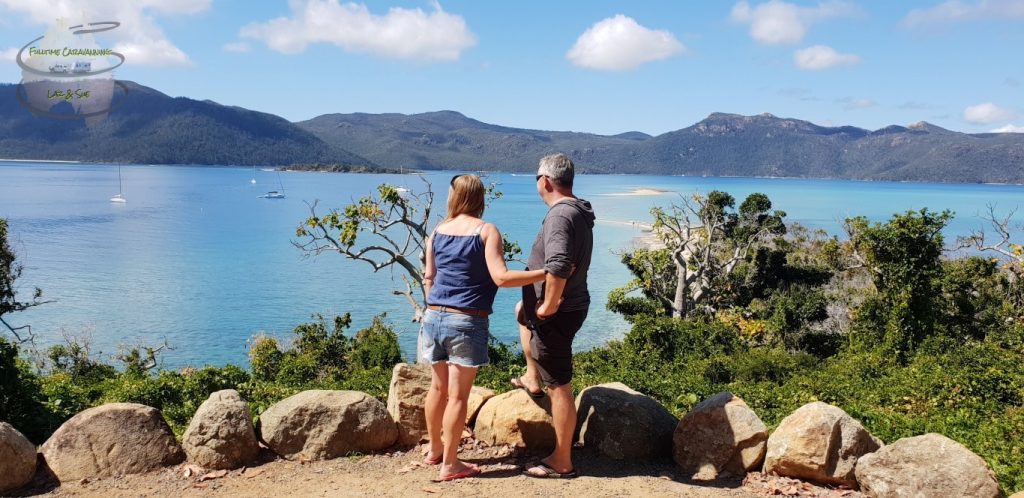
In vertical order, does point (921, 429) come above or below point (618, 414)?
below

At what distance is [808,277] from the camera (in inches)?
1120

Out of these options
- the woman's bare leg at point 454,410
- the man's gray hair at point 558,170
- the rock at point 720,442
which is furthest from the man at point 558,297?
the rock at point 720,442

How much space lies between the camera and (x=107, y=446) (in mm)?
5285

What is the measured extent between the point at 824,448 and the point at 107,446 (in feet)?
16.9

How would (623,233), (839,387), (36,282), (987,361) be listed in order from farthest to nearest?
(623,233) → (36,282) → (987,361) → (839,387)

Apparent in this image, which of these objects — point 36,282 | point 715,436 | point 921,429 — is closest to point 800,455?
point 715,436

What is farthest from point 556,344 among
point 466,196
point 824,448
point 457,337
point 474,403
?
point 824,448

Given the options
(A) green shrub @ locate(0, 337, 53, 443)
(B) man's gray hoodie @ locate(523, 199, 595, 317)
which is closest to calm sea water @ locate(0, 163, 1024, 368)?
(A) green shrub @ locate(0, 337, 53, 443)

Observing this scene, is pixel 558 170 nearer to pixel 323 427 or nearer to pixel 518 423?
pixel 518 423

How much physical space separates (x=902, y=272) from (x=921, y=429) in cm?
962

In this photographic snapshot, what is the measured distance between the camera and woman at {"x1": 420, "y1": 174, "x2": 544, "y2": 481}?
479 cm

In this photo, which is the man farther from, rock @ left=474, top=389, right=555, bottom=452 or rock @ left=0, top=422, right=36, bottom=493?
rock @ left=0, top=422, right=36, bottom=493

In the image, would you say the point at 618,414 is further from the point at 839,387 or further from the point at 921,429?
the point at 839,387

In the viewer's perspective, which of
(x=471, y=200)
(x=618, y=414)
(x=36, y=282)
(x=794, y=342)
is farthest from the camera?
(x=36, y=282)
